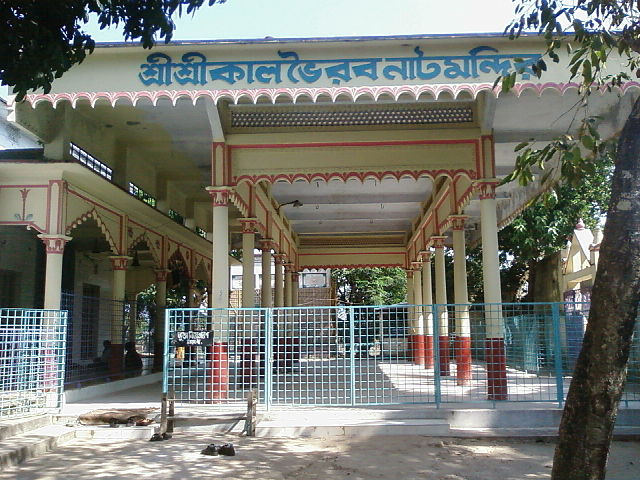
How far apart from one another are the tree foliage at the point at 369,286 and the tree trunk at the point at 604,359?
2505 cm

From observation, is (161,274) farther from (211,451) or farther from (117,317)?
(211,451)

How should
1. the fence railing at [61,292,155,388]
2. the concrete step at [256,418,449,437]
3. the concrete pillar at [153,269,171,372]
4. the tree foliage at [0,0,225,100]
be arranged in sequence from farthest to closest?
the concrete pillar at [153,269,171,372], the fence railing at [61,292,155,388], the concrete step at [256,418,449,437], the tree foliage at [0,0,225,100]

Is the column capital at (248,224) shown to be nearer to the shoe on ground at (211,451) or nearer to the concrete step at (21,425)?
the concrete step at (21,425)

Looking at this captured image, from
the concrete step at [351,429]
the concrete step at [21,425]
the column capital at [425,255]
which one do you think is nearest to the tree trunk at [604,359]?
the concrete step at [351,429]

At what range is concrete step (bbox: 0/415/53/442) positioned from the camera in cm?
732

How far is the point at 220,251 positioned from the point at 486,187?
4096 mm

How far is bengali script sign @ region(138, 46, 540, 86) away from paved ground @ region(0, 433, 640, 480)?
441 centimetres

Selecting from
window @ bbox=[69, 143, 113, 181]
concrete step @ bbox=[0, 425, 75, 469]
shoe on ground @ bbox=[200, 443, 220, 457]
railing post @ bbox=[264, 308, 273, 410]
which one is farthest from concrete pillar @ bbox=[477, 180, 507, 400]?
window @ bbox=[69, 143, 113, 181]

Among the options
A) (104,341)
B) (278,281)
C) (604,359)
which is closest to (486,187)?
(604,359)

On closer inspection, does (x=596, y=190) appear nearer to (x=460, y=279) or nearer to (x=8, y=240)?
(x=460, y=279)

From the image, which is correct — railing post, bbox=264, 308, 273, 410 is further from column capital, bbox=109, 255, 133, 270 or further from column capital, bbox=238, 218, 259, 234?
column capital, bbox=109, 255, 133, 270

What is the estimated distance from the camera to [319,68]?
8.16 metres

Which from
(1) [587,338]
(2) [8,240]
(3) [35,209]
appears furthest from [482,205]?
(2) [8,240]

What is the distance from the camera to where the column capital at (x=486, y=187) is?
31.3 ft
